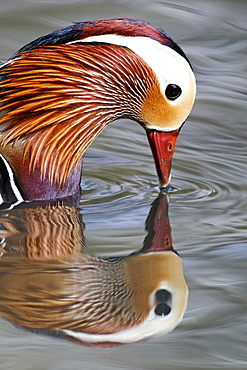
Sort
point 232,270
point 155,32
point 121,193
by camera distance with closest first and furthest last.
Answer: point 232,270 < point 155,32 < point 121,193

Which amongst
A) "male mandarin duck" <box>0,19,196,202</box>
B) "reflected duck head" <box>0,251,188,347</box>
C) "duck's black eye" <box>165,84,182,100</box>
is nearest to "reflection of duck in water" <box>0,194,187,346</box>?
"reflected duck head" <box>0,251,188,347</box>

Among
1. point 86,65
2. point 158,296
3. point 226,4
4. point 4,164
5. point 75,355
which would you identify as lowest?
point 75,355

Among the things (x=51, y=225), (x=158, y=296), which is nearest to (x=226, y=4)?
(x=51, y=225)

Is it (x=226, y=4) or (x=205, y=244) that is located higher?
(x=226, y=4)

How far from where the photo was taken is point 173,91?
12.4 feet

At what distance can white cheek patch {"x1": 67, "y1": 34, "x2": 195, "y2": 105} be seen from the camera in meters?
3.72

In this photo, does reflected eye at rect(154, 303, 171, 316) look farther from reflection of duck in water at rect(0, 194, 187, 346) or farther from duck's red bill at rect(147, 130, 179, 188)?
duck's red bill at rect(147, 130, 179, 188)

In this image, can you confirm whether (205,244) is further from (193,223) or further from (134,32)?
(134,32)

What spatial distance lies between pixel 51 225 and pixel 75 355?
116cm

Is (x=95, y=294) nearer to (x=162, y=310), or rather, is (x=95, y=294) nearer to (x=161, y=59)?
(x=162, y=310)

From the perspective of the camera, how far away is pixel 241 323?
9.29 feet

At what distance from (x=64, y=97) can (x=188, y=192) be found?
78cm

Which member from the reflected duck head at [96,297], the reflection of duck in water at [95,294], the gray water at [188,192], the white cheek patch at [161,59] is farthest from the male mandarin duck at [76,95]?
the reflected duck head at [96,297]

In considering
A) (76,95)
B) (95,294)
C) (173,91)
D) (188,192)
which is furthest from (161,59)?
(95,294)
